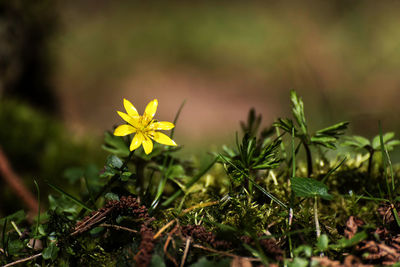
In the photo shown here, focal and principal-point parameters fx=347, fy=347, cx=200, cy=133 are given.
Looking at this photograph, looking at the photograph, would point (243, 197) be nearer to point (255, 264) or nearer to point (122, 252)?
point (255, 264)

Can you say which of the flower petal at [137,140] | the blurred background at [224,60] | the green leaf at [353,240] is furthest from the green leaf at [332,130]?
the blurred background at [224,60]

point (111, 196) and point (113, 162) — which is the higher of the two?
point (113, 162)

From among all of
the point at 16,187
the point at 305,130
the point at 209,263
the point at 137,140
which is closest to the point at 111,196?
the point at 137,140

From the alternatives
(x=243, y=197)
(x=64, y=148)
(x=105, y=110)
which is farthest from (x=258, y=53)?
(x=243, y=197)

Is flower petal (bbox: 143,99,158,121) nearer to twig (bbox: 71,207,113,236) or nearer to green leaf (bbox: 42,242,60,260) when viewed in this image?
twig (bbox: 71,207,113,236)

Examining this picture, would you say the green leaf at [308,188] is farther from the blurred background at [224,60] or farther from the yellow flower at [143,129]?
the blurred background at [224,60]

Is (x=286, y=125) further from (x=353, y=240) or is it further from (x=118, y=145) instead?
(x=118, y=145)
